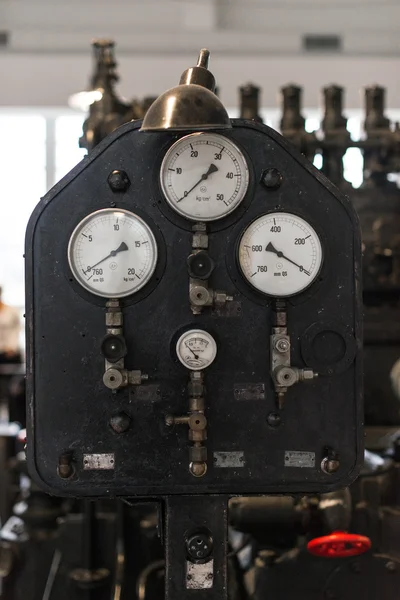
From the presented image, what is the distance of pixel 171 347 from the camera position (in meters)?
1.56

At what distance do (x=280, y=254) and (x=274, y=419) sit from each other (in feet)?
1.27

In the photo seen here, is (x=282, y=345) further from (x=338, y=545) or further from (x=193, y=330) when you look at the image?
(x=338, y=545)

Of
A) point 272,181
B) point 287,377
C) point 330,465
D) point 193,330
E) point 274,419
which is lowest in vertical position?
point 330,465

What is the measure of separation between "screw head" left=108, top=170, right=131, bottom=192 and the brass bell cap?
120 millimetres

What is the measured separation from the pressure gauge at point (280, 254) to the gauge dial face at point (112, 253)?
0.74ft

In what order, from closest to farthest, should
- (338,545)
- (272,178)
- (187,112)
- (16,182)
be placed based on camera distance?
(187,112) < (272,178) < (338,545) < (16,182)

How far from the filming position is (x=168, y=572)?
156cm

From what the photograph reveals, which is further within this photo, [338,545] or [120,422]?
[338,545]

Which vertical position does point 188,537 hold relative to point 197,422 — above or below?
below

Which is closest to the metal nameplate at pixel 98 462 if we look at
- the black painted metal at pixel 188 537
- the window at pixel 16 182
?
the black painted metal at pixel 188 537

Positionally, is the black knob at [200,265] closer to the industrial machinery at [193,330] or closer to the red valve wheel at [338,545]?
the industrial machinery at [193,330]

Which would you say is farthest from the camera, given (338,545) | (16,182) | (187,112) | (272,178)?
(16,182)

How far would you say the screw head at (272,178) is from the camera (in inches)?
61.3

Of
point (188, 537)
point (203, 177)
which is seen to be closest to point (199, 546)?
point (188, 537)
